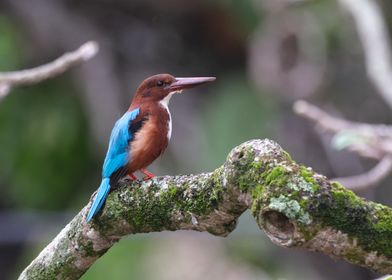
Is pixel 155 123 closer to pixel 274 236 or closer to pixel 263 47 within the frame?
pixel 274 236

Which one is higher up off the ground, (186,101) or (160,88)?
(186,101)

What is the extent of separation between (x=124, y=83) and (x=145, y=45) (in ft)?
2.07

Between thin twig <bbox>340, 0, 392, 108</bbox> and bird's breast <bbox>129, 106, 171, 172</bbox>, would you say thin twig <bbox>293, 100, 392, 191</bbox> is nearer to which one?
thin twig <bbox>340, 0, 392, 108</bbox>

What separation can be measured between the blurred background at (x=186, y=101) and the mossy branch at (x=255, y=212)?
4500mm

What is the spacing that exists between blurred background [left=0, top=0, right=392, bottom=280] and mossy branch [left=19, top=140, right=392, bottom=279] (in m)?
4.50

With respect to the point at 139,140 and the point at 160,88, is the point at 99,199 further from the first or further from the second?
the point at 160,88

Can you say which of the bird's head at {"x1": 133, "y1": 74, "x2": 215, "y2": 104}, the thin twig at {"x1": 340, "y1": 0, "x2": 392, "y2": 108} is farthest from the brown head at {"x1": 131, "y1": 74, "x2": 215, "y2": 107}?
the thin twig at {"x1": 340, "y1": 0, "x2": 392, "y2": 108}

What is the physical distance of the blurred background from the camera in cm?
798

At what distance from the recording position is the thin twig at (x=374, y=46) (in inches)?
210

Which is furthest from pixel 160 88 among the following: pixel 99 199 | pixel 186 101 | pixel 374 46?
pixel 186 101

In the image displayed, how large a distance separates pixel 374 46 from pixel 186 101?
343 cm

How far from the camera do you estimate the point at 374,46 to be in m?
5.61

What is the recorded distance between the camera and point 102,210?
2939 mm

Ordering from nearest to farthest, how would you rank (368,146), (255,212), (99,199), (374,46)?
(255,212), (99,199), (368,146), (374,46)
